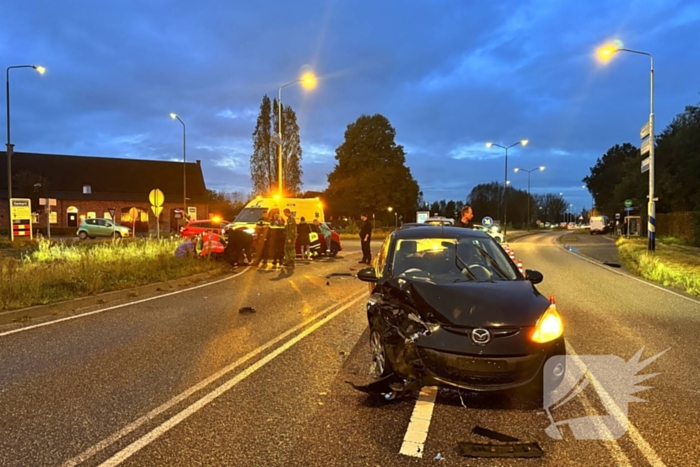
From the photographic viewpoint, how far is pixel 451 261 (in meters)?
5.90

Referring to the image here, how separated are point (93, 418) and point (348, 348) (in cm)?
304

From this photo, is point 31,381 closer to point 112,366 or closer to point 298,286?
point 112,366

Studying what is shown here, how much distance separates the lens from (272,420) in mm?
4180

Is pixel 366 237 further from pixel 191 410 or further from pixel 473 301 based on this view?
pixel 191 410

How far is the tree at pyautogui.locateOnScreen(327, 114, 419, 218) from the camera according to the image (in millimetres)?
62125

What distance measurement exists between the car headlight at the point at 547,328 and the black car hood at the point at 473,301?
0.16 ft

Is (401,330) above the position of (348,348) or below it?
above

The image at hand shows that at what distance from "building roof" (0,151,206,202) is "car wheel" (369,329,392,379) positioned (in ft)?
179

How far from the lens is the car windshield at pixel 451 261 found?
5531 millimetres

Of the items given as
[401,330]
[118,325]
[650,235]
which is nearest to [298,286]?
[118,325]

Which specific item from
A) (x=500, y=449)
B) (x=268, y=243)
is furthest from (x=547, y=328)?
(x=268, y=243)

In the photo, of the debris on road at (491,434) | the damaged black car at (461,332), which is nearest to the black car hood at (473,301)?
the damaged black car at (461,332)

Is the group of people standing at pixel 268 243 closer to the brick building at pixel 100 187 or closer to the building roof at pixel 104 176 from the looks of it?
the brick building at pixel 100 187

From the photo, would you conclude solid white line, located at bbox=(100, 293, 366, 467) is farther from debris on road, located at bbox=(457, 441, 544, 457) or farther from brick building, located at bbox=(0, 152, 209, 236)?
brick building, located at bbox=(0, 152, 209, 236)
